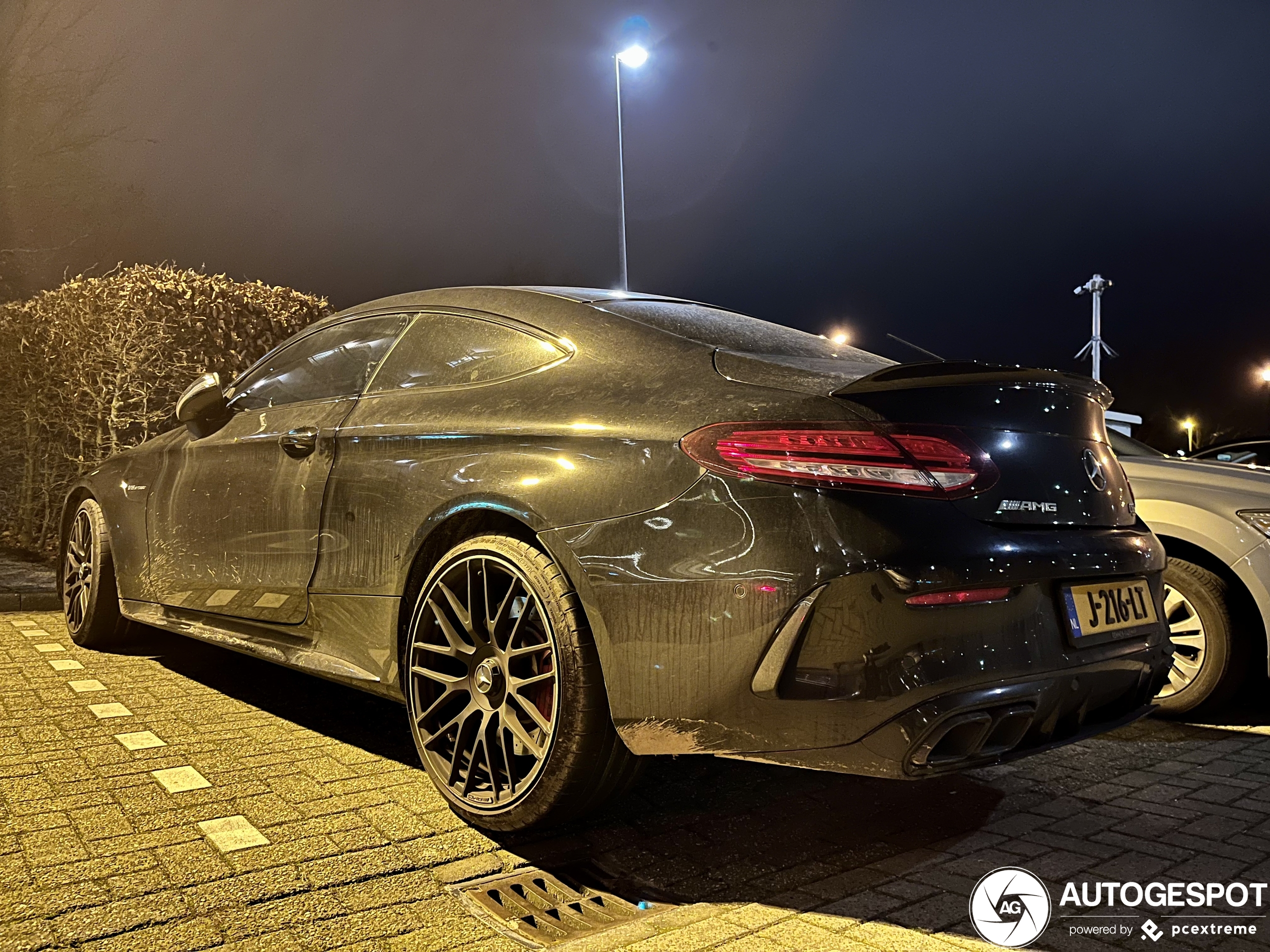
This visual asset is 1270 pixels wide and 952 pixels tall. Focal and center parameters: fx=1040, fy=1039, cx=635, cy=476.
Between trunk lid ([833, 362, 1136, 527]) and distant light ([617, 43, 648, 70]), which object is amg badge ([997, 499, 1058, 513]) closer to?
trunk lid ([833, 362, 1136, 527])

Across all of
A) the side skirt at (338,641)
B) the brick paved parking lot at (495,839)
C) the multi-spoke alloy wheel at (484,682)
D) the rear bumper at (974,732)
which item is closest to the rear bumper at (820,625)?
the rear bumper at (974,732)

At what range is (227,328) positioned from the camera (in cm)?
852

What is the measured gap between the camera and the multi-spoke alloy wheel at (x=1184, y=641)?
4422mm

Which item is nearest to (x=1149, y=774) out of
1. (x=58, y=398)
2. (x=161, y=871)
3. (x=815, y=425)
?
(x=815, y=425)

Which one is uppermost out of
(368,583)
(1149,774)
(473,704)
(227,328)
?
(227,328)

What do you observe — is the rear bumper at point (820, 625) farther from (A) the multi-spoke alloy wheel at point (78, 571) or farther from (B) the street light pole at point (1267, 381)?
(B) the street light pole at point (1267, 381)

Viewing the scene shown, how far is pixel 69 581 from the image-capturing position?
528 centimetres

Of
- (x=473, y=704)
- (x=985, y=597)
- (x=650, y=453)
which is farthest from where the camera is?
(x=473, y=704)

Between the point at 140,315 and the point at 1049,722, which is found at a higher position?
the point at 140,315

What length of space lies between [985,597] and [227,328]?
7.57 m

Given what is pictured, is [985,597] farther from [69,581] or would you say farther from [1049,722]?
[69,581]

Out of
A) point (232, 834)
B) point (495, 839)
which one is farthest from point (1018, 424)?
point (232, 834)

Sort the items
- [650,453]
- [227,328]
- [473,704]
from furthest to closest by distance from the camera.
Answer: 1. [227,328]
2. [473,704]
3. [650,453]

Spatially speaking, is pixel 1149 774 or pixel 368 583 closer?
pixel 368 583
